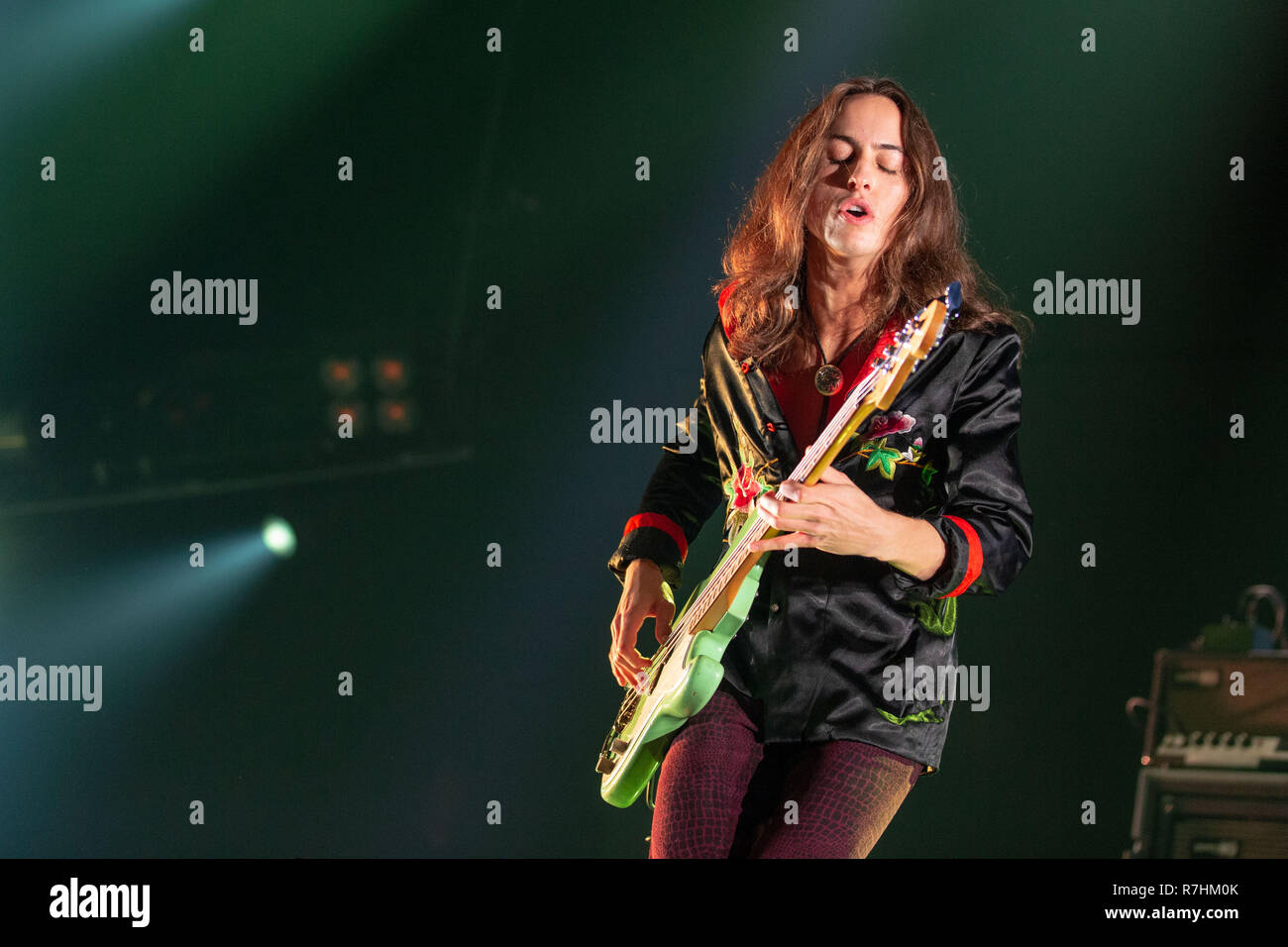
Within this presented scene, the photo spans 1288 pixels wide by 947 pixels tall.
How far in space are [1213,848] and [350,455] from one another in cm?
239

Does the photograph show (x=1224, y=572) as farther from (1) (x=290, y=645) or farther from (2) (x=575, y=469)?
(1) (x=290, y=645)

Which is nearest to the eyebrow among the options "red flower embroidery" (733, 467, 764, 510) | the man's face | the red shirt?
the man's face

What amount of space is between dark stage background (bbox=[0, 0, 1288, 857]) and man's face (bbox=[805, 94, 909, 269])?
116cm

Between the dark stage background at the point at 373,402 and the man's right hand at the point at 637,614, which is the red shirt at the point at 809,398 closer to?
the man's right hand at the point at 637,614

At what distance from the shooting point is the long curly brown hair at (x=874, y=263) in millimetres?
2295

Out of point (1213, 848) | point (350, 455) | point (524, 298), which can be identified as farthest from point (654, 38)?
point (1213, 848)

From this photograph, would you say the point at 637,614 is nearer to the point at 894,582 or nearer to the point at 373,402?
the point at 894,582

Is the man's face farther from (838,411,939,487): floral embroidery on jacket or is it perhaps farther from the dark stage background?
the dark stage background

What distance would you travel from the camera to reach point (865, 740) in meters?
2.14

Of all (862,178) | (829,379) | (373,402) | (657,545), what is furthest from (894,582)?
(373,402)

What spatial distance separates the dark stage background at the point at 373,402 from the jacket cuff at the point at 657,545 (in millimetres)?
1035

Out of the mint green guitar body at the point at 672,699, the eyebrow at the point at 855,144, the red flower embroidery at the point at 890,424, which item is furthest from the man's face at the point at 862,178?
the mint green guitar body at the point at 672,699

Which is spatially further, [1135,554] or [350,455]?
[350,455]

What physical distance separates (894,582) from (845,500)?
25cm
